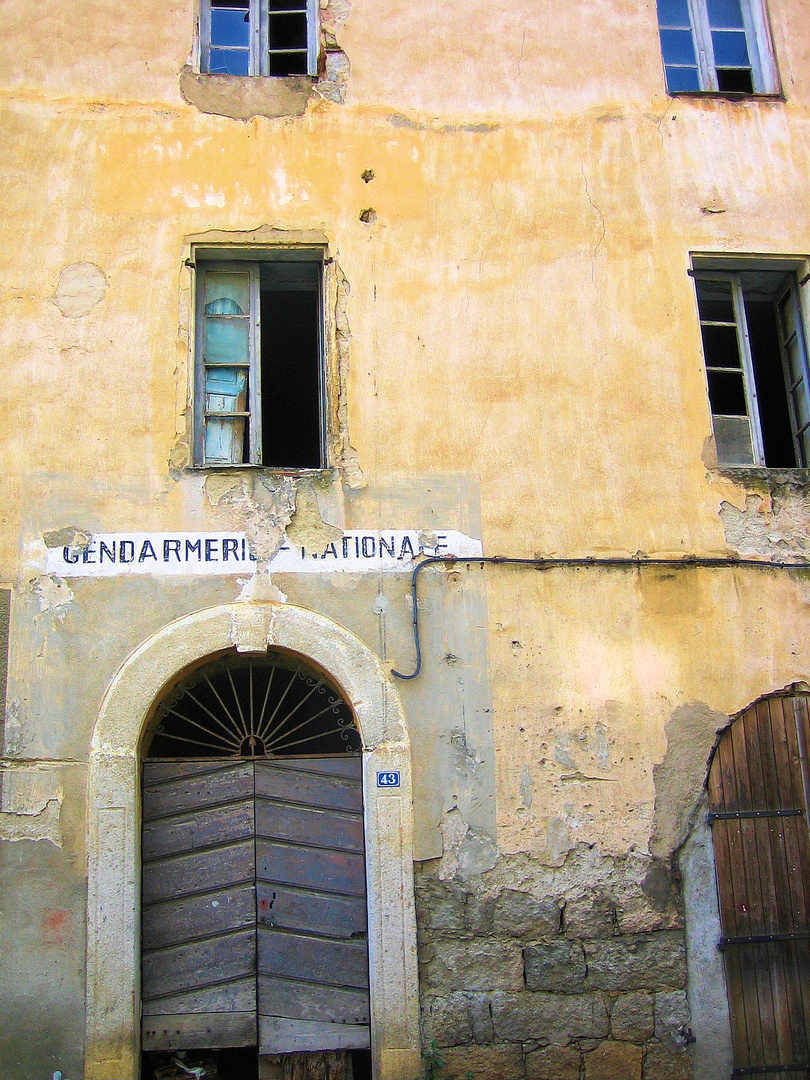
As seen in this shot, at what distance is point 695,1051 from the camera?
18.2ft

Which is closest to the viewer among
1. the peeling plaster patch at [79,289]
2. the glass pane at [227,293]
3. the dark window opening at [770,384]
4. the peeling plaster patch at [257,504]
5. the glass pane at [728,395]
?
the peeling plaster patch at [257,504]

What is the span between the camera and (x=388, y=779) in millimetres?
5645

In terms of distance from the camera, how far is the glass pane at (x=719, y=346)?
7000 mm

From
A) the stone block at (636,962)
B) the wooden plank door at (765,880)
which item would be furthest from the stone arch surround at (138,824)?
the wooden plank door at (765,880)

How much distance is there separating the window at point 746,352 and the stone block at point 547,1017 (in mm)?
3448

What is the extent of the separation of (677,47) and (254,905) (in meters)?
6.54

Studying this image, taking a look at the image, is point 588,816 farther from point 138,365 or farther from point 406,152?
point 406,152

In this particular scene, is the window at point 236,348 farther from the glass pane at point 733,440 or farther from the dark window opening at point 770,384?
the dark window opening at point 770,384

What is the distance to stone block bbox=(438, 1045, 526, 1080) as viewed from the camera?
17.7ft

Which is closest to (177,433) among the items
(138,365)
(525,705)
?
(138,365)

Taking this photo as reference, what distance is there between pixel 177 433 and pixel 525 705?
2656 millimetres

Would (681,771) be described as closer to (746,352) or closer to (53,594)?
(746,352)

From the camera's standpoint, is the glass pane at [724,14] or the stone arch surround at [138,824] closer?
the stone arch surround at [138,824]

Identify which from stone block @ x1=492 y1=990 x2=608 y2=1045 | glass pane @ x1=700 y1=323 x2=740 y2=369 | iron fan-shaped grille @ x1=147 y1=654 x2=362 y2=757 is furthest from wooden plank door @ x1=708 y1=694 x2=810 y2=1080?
glass pane @ x1=700 y1=323 x2=740 y2=369
